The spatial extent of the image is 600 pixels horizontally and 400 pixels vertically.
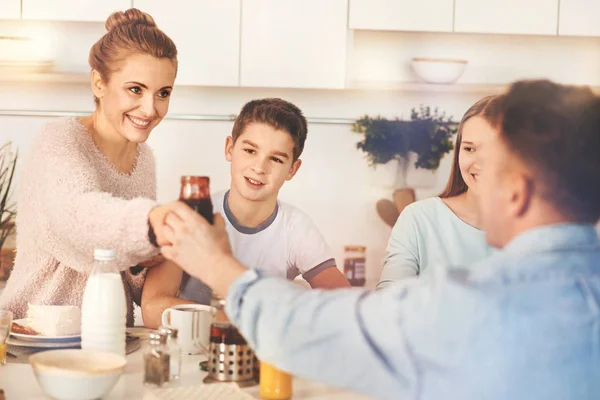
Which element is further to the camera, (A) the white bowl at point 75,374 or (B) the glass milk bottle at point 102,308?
(B) the glass milk bottle at point 102,308

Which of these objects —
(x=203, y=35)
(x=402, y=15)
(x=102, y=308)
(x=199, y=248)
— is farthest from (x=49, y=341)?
(x=402, y=15)

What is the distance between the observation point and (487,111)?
6.30ft

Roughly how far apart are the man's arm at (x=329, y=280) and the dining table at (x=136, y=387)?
75 centimetres

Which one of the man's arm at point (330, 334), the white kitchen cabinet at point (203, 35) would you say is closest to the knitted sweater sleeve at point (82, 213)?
the man's arm at point (330, 334)

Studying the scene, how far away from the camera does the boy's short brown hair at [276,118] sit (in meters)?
2.13

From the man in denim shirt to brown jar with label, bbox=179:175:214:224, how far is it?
1.00 feet

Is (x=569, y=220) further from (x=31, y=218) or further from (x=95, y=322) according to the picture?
(x=31, y=218)

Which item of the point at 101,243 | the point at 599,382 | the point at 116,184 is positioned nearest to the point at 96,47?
the point at 116,184

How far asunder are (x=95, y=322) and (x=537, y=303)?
0.86m

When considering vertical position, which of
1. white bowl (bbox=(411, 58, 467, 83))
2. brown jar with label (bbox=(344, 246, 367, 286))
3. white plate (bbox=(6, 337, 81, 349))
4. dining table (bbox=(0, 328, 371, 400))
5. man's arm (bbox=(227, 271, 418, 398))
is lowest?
brown jar with label (bbox=(344, 246, 367, 286))

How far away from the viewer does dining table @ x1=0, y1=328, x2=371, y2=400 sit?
124 centimetres

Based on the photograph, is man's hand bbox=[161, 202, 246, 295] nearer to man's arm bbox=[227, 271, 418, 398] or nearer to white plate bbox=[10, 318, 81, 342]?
man's arm bbox=[227, 271, 418, 398]

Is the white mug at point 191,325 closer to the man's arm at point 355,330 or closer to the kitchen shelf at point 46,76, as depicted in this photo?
the man's arm at point 355,330

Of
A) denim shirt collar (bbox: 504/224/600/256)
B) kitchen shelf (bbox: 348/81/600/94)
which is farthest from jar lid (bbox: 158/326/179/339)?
kitchen shelf (bbox: 348/81/600/94)
